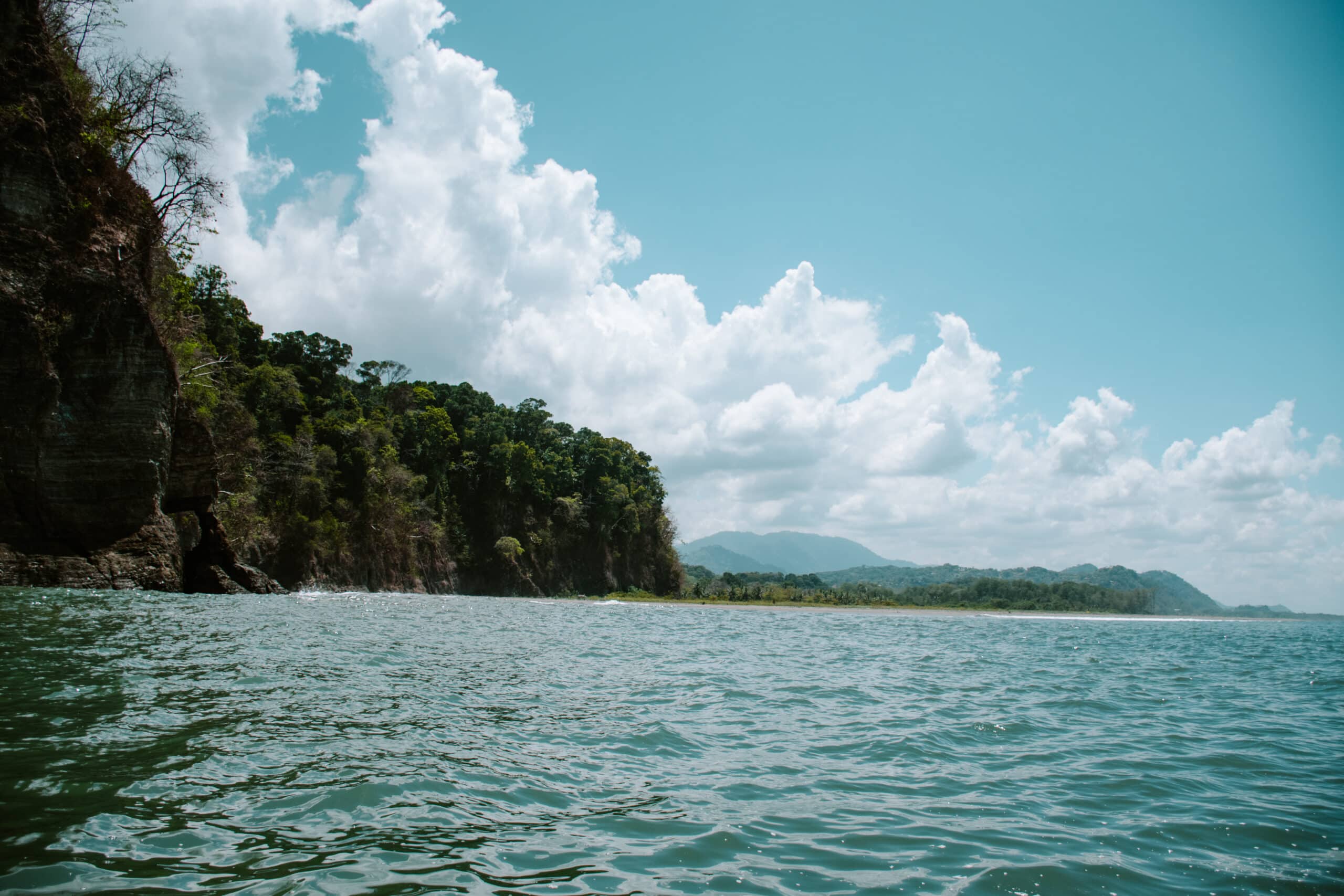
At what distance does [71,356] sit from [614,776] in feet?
101

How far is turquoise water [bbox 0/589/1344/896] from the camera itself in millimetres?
4863

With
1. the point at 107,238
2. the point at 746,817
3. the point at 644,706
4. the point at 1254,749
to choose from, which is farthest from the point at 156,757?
the point at 107,238

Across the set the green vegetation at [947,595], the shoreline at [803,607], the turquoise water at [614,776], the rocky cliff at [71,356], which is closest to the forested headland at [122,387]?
the rocky cliff at [71,356]

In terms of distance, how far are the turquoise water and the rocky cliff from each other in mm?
12943

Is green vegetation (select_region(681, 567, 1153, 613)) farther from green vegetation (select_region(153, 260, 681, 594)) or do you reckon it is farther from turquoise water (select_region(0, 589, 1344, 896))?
turquoise water (select_region(0, 589, 1344, 896))

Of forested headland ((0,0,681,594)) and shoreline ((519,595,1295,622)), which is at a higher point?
forested headland ((0,0,681,594))

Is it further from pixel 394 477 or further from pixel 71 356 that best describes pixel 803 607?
pixel 71 356

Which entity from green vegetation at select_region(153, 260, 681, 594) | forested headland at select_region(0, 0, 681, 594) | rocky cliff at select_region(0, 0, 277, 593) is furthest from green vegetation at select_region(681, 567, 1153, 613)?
rocky cliff at select_region(0, 0, 277, 593)

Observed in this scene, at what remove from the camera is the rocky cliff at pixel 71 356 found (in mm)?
25422

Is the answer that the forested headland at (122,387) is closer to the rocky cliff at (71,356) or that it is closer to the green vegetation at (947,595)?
the rocky cliff at (71,356)

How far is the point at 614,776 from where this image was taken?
7.35m

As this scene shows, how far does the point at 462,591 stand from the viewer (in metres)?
76.9

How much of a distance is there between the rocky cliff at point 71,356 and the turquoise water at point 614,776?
12943 mm

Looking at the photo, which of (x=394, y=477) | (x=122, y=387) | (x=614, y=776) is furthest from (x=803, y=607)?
(x=614, y=776)
